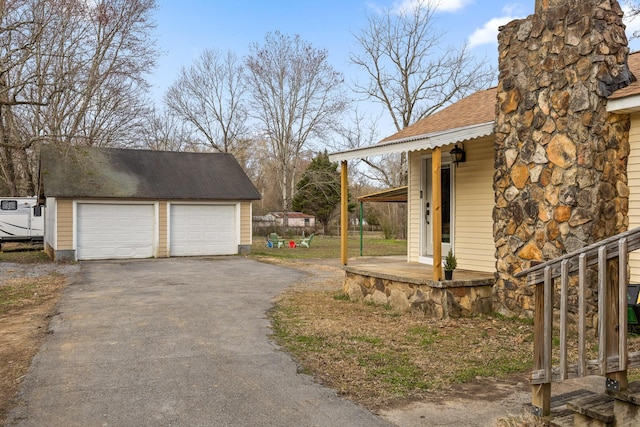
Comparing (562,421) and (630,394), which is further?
(562,421)

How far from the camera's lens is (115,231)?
55.2ft

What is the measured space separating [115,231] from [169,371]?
523 inches

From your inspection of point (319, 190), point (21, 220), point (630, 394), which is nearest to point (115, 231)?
point (21, 220)

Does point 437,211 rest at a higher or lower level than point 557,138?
lower

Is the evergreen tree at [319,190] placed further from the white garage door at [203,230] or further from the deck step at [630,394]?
the deck step at [630,394]

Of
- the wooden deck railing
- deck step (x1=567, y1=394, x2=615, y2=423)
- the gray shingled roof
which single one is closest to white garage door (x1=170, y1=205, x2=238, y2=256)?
the gray shingled roof

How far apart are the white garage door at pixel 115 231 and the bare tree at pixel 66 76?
2486 mm

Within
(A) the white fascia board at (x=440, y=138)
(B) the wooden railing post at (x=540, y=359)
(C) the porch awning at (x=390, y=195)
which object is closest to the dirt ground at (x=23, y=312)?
(B) the wooden railing post at (x=540, y=359)

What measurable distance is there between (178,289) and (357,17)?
21411 millimetres

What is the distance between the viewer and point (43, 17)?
1484cm

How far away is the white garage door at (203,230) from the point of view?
1772 centimetres

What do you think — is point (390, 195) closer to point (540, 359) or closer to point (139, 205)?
point (139, 205)

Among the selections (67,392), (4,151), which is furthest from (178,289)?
(4,151)

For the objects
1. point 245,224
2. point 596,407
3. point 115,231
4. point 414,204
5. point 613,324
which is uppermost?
point 414,204
